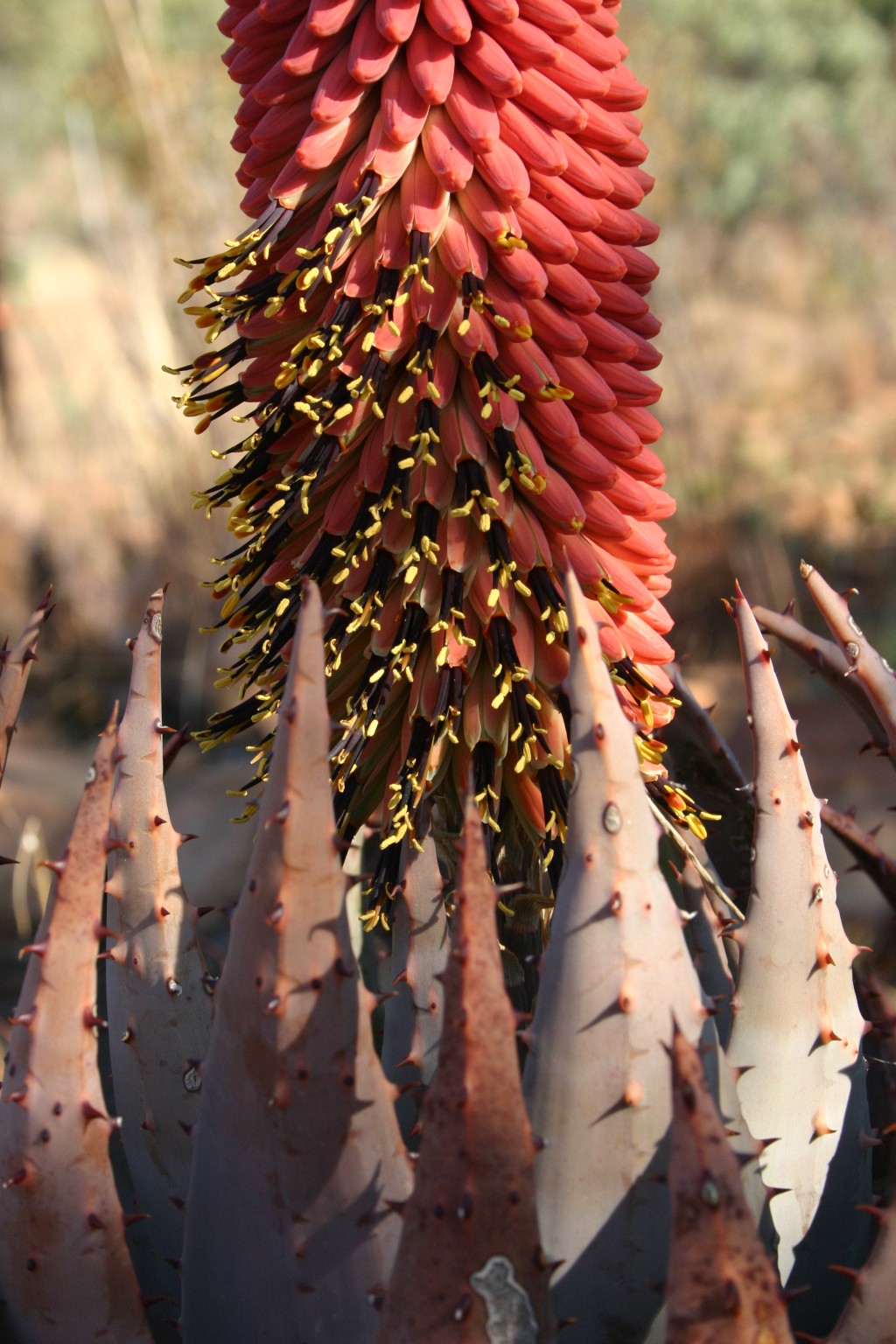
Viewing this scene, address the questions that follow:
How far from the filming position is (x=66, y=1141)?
170cm

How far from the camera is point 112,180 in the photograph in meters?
14.2

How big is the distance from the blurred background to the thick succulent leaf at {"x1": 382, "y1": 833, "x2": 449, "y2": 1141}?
255cm

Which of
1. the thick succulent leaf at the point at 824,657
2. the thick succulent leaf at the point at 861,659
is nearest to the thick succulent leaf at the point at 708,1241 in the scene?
the thick succulent leaf at the point at 861,659

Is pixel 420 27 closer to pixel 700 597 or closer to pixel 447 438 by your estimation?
pixel 447 438

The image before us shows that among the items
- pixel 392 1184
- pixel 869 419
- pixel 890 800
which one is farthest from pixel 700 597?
pixel 392 1184

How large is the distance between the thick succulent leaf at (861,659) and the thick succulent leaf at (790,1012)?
19.6 inches

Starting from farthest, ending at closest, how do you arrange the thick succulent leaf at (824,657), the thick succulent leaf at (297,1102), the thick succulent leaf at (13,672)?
the thick succulent leaf at (824,657)
the thick succulent leaf at (13,672)
the thick succulent leaf at (297,1102)

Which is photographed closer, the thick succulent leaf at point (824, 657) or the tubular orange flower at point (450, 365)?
the tubular orange flower at point (450, 365)

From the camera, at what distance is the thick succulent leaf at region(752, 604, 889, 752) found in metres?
2.54

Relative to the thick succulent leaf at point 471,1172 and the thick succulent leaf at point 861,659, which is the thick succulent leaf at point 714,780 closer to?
the thick succulent leaf at point 861,659

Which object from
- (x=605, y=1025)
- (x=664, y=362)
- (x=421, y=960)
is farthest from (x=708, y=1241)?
(x=664, y=362)

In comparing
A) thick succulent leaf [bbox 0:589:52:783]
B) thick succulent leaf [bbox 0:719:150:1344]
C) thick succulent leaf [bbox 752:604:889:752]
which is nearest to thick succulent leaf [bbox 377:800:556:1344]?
thick succulent leaf [bbox 0:719:150:1344]

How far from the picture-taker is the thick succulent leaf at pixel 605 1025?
155cm

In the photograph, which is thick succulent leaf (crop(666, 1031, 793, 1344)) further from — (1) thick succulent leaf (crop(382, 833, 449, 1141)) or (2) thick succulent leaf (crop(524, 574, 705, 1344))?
(1) thick succulent leaf (crop(382, 833, 449, 1141))
